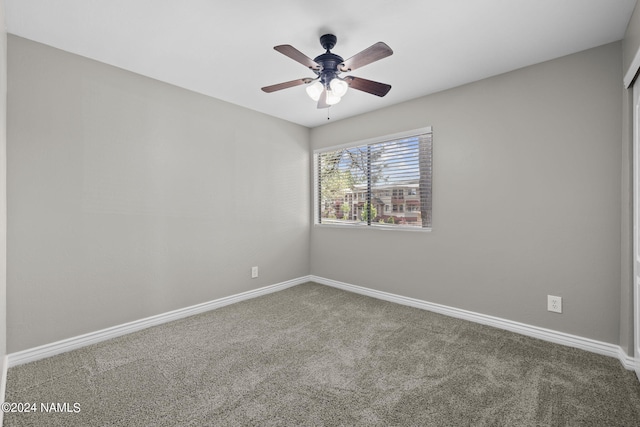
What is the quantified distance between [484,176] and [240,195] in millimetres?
2609

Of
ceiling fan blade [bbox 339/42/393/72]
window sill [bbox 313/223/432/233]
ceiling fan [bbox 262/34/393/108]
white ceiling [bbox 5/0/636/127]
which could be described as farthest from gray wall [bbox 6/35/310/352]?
ceiling fan blade [bbox 339/42/393/72]

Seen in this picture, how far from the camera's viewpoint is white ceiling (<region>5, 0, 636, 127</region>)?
186 centimetres

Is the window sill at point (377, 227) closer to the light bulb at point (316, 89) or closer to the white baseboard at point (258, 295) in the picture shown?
the white baseboard at point (258, 295)

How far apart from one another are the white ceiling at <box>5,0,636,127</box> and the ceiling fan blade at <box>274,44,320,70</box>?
0.24m

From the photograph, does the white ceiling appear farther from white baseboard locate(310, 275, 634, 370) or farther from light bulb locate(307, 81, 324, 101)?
white baseboard locate(310, 275, 634, 370)

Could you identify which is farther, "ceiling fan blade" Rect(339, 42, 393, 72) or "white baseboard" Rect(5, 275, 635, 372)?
"white baseboard" Rect(5, 275, 635, 372)

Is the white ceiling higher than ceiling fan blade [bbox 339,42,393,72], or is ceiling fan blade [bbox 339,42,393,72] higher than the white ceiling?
the white ceiling

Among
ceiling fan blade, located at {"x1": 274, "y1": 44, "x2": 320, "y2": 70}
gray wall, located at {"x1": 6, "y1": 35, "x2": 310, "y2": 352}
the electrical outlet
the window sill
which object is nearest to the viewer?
ceiling fan blade, located at {"x1": 274, "y1": 44, "x2": 320, "y2": 70}

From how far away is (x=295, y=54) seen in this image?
1.86 metres

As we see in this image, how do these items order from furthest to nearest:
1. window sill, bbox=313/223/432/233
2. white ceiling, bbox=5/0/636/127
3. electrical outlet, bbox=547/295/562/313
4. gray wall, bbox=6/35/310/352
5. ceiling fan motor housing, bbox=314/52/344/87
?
window sill, bbox=313/223/432/233, electrical outlet, bbox=547/295/562/313, gray wall, bbox=6/35/310/352, ceiling fan motor housing, bbox=314/52/344/87, white ceiling, bbox=5/0/636/127

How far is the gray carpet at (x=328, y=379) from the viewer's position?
1.64 metres

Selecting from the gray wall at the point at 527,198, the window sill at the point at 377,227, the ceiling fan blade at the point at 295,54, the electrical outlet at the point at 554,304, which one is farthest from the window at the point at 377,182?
the ceiling fan blade at the point at 295,54

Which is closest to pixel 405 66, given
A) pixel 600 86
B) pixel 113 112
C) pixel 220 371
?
pixel 600 86

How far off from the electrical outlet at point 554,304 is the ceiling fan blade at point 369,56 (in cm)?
234
